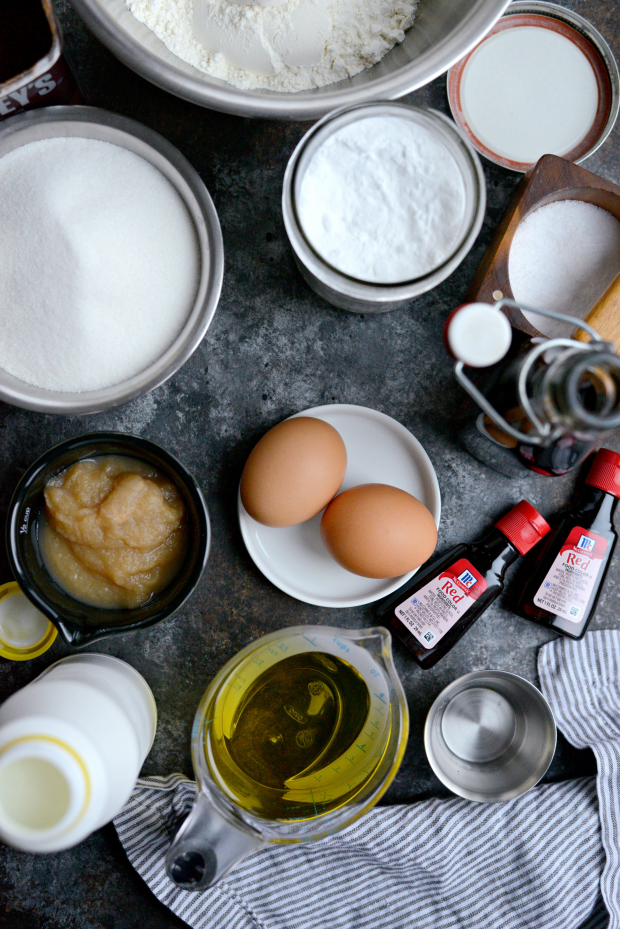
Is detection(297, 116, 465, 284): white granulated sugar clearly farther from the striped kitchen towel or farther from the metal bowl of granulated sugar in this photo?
the striped kitchen towel

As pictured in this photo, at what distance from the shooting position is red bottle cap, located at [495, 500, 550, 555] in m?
1.03

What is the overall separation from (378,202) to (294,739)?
2.57 ft

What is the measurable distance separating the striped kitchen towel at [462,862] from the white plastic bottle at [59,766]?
299mm

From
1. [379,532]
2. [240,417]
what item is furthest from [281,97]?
[379,532]

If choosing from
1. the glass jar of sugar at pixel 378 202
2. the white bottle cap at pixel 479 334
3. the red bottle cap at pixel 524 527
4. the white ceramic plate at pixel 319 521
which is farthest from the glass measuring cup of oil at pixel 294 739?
the glass jar of sugar at pixel 378 202

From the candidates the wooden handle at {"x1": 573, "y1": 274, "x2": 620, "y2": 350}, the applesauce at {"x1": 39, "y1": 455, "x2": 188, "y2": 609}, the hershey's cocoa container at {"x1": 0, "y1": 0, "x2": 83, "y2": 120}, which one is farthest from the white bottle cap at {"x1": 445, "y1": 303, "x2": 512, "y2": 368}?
the hershey's cocoa container at {"x1": 0, "y1": 0, "x2": 83, "y2": 120}

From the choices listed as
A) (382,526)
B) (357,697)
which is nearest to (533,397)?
(382,526)

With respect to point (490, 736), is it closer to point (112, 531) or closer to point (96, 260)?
point (112, 531)

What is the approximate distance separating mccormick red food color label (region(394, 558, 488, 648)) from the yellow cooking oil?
0.13 m

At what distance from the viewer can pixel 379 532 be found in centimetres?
91

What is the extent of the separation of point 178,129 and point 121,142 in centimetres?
17

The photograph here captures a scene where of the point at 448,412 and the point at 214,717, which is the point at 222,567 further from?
the point at 448,412

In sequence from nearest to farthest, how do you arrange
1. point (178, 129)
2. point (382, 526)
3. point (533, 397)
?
point (533, 397), point (382, 526), point (178, 129)

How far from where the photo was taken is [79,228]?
844 millimetres
